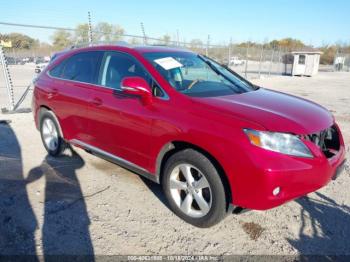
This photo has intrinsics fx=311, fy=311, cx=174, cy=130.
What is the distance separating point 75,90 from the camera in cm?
419

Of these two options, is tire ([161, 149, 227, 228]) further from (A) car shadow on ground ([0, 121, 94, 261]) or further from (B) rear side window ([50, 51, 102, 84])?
(B) rear side window ([50, 51, 102, 84])

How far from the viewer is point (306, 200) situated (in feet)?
11.9

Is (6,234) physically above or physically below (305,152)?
below

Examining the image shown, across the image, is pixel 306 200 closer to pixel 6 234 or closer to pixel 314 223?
pixel 314 223

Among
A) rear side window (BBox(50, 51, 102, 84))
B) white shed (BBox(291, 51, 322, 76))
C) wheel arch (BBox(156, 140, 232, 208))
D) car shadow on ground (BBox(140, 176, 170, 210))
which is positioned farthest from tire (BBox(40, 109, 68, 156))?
white shed (BBox(291, 51, 322, 76))

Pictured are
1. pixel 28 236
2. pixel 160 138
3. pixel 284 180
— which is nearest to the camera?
pixel 284 180

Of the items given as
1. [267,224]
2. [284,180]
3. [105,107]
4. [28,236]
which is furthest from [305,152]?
[28,236]

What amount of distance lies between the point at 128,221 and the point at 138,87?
1.38m

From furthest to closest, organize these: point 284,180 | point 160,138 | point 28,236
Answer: point 160,138 → point 28,236 → point 284,180

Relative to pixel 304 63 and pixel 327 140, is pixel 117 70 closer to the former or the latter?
pixel 327 140

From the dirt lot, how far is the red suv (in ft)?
0.91

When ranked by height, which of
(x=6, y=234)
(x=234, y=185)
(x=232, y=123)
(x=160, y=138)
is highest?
(x=232, y=123)

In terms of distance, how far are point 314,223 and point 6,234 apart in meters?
3.02

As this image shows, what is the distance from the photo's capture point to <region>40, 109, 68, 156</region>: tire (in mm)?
4777
